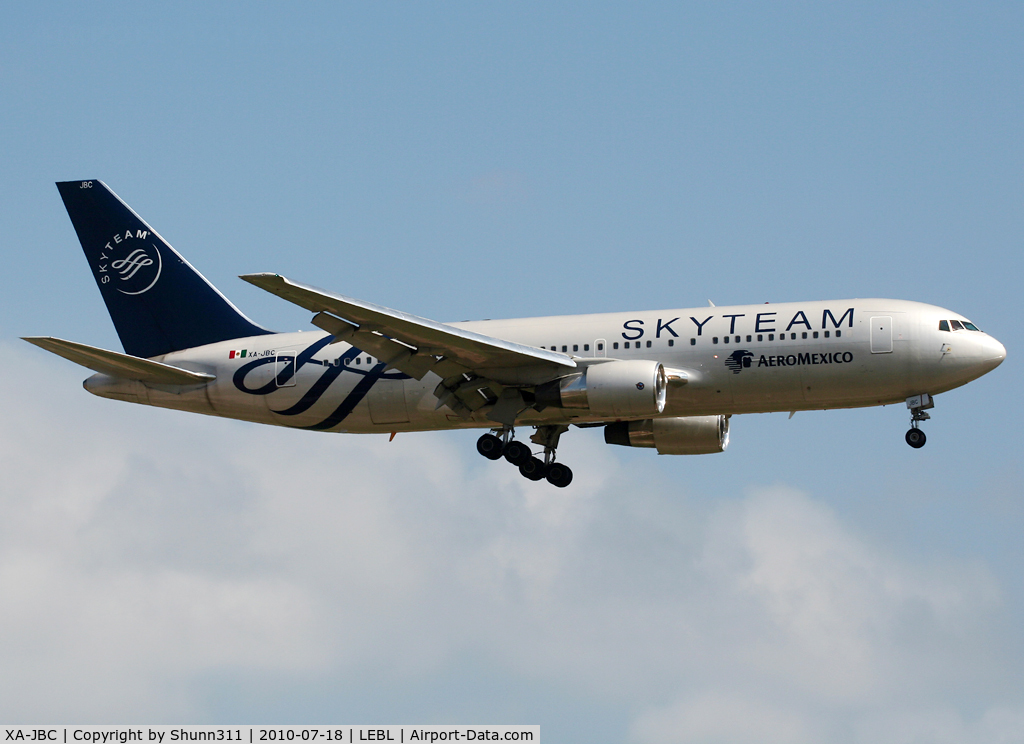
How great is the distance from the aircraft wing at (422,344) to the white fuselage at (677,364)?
1389 millimetres

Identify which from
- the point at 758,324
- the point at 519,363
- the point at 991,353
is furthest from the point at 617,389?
the point at 991,353

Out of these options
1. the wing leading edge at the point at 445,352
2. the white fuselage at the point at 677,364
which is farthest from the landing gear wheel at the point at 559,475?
the wing leading edge at the point at 445,352

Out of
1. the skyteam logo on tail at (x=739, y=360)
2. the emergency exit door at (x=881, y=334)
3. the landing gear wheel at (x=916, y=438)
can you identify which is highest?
the emergency exit door at (x=881, y=334)

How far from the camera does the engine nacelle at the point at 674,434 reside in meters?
45.3

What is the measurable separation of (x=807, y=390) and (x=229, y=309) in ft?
64.4

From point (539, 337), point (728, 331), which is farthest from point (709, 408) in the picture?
point (539, 337)

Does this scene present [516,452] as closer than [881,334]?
No

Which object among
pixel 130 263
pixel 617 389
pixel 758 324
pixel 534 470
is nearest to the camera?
pixel 617 389

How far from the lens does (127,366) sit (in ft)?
140

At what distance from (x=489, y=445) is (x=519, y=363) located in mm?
4042

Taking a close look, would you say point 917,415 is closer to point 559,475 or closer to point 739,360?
point 739,360

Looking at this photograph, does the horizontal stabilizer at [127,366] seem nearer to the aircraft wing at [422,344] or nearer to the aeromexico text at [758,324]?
the aircraft wing at [422,344]

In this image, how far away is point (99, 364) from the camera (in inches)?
1681

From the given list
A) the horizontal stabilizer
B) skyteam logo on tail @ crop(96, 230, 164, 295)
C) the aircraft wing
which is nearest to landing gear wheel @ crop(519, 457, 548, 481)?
the aircraft wing
